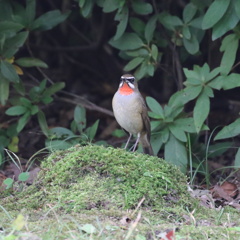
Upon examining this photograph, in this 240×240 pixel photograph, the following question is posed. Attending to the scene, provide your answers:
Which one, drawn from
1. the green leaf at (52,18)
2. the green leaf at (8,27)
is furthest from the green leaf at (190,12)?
the green leaf at (8,27)

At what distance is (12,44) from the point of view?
7.18 m

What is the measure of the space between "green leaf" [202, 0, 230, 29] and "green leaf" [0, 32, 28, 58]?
7.12ft

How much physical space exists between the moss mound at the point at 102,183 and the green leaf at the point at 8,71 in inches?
79.5

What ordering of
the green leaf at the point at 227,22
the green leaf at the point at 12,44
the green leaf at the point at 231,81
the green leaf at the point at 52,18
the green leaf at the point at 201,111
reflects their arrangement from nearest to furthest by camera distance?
the green leaf at the point at 227,22, the green leaf at the point at 231,81, the green leaf at the point at 201,111, the green leaf at the point at 12,44, the green leaf at the point at 52,18

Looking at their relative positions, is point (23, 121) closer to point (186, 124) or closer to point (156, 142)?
point (156, 142)

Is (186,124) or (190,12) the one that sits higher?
(190,12)

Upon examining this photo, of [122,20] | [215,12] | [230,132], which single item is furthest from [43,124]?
[215,12]

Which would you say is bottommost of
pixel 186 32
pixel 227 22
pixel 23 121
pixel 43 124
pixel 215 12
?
pixel 43 124

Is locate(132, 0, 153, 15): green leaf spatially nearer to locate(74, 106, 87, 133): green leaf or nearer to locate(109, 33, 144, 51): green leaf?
locate(109, 33, 144, 51): green leaf

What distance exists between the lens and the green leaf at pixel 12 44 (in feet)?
23.5

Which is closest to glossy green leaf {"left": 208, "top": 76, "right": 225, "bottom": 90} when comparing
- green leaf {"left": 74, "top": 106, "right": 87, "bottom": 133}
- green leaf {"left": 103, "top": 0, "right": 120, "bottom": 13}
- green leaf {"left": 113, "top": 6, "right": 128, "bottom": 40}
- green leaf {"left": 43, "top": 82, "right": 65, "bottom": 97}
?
green leaf {"left": 113, "top": 6, "right": 128, "bottom": 40}

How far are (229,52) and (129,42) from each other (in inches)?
48.5

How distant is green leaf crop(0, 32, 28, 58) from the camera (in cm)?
716

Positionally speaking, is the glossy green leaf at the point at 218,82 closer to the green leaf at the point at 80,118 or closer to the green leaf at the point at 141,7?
the green leaf at the point at 141,7
